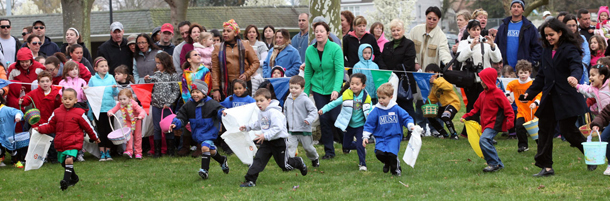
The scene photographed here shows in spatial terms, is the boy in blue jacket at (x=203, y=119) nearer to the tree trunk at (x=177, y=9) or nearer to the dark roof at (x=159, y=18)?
the tree trunk at (x=177, y=9)

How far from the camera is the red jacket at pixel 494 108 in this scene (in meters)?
8.30

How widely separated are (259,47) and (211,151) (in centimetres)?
414

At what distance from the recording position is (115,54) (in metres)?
11.9

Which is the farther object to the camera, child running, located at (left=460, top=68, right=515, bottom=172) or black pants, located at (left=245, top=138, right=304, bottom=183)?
child running, located at (left=460, top=68, right=515, bottom=172)

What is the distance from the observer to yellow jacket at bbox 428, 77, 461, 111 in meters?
11.5

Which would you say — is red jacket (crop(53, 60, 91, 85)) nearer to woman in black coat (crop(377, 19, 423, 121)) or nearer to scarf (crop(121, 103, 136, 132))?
scarf (crop(121, 103, 136, 132))

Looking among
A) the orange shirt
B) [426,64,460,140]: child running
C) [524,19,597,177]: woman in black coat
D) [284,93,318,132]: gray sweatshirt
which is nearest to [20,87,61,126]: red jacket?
[284,93,318,132]: gray sweatshirt

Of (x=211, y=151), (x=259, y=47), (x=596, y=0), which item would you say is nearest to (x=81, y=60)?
(x=259, y=47)

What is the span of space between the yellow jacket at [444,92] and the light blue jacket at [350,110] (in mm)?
2394

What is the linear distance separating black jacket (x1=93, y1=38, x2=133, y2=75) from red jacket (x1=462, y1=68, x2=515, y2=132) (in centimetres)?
666

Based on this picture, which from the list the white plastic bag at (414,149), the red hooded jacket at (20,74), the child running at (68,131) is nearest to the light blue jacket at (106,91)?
the red hooded jacket at (20,74)

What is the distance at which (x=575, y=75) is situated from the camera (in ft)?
24.0

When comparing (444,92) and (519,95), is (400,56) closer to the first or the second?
(444,92)

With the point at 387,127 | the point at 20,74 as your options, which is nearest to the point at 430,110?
the point at 387,127
